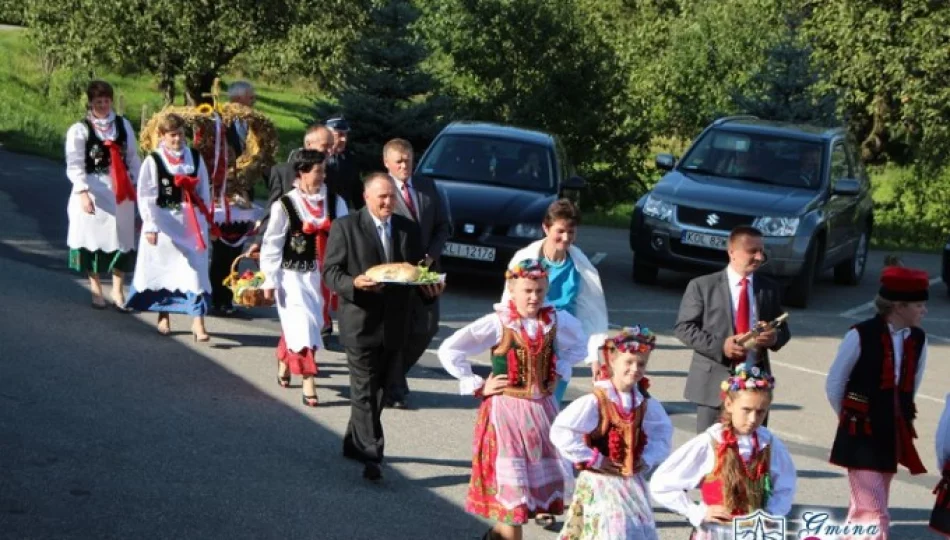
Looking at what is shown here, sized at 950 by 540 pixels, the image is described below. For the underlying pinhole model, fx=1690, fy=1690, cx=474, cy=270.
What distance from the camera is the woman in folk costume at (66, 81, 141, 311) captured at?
14.5 metres

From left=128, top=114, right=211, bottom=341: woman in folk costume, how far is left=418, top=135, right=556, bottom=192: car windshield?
482 cm

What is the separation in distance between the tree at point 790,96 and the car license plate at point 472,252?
15821mm

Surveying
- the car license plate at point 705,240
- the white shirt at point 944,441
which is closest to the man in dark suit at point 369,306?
the white shirt at point 944,441

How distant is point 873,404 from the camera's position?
27.8 ft

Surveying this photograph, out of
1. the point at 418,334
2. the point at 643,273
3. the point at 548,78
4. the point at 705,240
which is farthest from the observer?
the point at 548,78

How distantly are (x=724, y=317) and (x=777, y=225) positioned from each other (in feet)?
30.6

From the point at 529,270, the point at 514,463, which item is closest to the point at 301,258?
the point at 529,270

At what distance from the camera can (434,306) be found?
38.1 ft

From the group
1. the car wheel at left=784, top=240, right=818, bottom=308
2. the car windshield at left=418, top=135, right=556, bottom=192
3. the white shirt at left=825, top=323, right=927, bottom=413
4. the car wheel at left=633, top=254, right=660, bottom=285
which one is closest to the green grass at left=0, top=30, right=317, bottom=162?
the car windshield at left=418, top=135, right=556, bottom=192

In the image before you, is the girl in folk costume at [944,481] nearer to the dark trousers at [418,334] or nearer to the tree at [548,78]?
the dark trousers at [418,334]

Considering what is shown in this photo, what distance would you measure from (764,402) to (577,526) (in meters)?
0.98

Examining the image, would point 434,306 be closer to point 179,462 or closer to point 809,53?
point 179,462

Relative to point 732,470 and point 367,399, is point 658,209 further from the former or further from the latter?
point 732,470

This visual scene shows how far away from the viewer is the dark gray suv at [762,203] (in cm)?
1811
